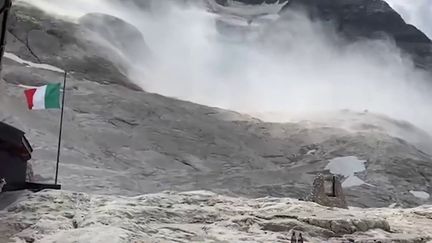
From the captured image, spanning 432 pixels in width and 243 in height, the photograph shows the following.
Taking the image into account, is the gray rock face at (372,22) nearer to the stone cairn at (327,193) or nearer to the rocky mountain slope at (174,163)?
the rocky mountain slope at (174,163)

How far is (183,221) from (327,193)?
5.83m

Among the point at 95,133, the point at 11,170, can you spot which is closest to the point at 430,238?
the point at 11,170

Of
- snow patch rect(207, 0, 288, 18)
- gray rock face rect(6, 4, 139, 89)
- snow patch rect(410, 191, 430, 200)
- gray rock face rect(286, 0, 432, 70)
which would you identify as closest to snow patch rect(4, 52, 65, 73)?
gray rock face rect(6, 4, 139, 89)

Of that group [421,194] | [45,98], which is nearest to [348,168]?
[421,194]

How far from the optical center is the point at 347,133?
4422 cm

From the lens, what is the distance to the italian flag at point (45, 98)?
648 inches

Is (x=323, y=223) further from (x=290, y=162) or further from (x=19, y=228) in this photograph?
(x=290, y=162)

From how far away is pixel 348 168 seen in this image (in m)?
37.0

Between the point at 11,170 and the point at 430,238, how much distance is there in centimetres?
889

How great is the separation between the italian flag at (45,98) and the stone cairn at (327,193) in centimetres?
692

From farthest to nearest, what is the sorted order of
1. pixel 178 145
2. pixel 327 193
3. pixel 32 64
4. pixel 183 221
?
pixel 32 64 → pixel 178 145 → pixel 327 193 → pixel 183 221

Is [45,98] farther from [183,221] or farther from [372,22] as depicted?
[372,22]

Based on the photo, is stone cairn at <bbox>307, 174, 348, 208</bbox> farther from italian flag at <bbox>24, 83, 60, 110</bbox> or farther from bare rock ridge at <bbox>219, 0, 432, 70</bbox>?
bare rock ridge at <bbox>219, 0, 432, 70</bbox>

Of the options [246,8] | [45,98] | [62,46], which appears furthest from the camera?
[246,8]
